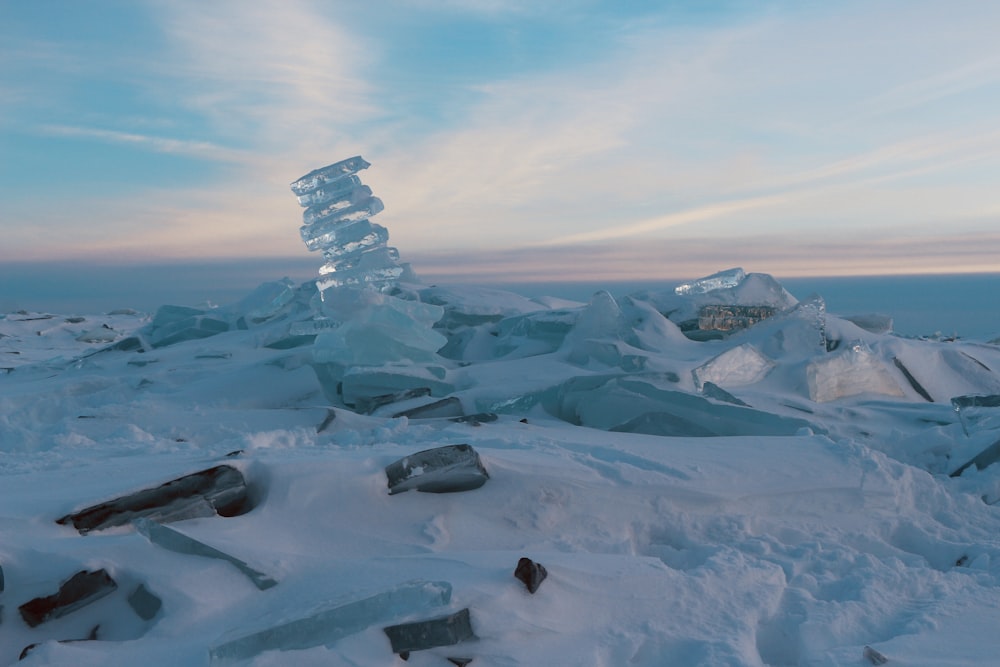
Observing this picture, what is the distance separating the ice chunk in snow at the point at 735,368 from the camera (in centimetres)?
551

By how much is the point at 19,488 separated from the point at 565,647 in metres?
2.03

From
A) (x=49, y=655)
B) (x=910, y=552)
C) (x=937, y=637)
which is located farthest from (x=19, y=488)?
(x=910, y=552)

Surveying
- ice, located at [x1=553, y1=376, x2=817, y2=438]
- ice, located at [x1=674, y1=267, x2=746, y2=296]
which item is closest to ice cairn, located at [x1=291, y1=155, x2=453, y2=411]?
ice, located at [x1=553, y1=376, x2=817, y2=438]

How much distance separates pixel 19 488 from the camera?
281 cm

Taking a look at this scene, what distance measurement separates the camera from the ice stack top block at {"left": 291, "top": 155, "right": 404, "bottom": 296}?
8602 mm

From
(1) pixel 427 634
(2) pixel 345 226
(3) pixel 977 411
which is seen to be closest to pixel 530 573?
(1) pixel 427 634

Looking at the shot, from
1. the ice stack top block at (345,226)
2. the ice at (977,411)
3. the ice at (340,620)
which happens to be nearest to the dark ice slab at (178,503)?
the ice at (340,620)

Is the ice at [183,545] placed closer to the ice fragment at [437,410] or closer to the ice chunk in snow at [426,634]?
the ice chunk in snow at [426,634]

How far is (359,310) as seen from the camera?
6645 mm

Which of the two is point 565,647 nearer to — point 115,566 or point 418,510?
point 418,510

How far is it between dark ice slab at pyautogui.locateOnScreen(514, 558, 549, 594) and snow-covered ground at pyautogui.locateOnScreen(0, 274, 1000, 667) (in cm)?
2

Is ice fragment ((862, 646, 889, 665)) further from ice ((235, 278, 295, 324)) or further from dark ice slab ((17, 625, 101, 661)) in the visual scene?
ice ((235, 278, 295, 324))

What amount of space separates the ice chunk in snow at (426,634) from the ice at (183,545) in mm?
451

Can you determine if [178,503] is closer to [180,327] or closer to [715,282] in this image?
[715,282]
